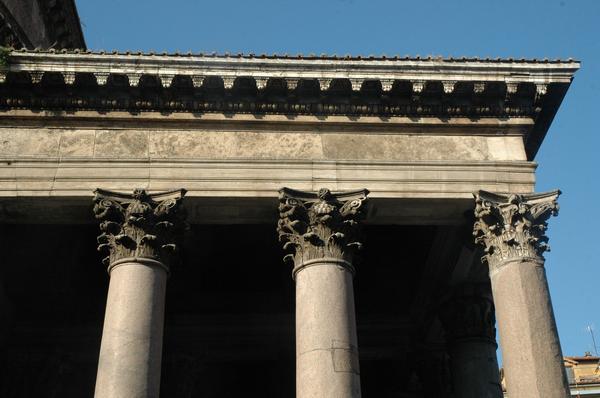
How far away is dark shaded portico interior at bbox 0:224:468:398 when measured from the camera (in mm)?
16234

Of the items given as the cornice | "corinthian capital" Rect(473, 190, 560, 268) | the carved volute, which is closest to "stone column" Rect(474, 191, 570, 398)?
"corinthian capital" Rect(473, 190, 560, 268)

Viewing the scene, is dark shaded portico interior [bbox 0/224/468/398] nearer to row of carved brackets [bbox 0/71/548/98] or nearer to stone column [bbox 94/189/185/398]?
stone column [bbox 94/189/185/398]

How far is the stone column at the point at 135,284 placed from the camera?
1117 cm

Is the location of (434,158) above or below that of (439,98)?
below

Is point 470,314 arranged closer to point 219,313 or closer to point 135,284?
point 219,313

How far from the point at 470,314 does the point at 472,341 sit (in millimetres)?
503

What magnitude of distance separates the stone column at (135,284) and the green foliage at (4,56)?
2.57 metres

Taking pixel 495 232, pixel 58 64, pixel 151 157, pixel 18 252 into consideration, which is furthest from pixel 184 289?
pixel 495 232

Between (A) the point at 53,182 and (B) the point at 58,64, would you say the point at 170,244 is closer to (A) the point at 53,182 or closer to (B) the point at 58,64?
(A) the point at 53,182

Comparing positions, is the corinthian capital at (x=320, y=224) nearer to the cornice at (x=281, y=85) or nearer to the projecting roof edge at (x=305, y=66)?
the cornice at (x=281, y=85)

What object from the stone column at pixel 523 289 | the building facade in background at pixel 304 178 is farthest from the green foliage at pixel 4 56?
the stone column at pixel 523 289

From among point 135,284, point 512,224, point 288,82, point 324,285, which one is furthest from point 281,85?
point 512,224

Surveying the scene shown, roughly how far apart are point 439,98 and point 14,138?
6.95 m

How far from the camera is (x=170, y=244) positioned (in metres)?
12.4
